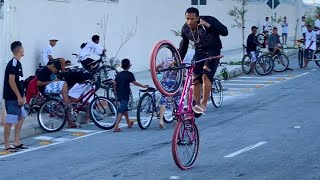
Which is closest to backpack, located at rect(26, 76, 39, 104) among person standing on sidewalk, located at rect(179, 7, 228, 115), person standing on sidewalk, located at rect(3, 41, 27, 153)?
person standing on sidewalk, located at rect(3, 41, 27, 153)

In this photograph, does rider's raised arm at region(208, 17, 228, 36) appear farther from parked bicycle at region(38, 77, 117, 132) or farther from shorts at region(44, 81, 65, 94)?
shorts at region(44, 81, 65, 94)

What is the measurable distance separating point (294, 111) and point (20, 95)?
6671 millimetres

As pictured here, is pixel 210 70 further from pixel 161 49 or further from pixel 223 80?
pixel 223 80

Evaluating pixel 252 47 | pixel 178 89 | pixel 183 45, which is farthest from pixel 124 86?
pixel 252 47

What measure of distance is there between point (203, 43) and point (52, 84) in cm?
606

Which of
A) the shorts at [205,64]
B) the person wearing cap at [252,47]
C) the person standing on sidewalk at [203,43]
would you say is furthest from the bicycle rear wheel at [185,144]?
the person wearing cap at [252,47]

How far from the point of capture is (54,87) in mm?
14805

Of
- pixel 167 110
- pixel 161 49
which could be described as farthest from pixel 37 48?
pixel 161 49

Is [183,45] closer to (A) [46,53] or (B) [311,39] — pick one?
(A) [46,53]

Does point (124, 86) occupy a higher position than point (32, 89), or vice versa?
point (124, 86)

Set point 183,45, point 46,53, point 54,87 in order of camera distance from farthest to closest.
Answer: point 46,53
point 54,87
point 183,45

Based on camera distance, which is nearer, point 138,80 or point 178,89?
point 178,89

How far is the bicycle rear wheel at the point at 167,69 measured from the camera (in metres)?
8.72

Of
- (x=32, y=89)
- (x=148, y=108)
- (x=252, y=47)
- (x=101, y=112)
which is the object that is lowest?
(x=101, y=112)
